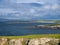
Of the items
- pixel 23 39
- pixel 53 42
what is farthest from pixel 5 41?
pixel 53 42

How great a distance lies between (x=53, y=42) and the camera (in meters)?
18.4

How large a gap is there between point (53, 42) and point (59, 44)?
56 centimetres

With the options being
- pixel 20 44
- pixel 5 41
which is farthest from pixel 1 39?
pixel 20 44

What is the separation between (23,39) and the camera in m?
18.7

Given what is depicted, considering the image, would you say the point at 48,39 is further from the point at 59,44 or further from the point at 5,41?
the point at 5,41

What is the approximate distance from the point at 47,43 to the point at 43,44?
0.37 meters

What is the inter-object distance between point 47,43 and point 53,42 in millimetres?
566

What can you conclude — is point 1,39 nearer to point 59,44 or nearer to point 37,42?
point 37,42

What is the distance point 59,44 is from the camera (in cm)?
1842

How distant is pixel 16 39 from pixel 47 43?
2.88 meters

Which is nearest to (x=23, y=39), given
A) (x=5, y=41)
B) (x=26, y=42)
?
(x=26, y=42)

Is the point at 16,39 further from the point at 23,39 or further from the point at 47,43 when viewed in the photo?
the point at 47,43

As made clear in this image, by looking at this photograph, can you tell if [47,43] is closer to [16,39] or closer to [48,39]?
[48,39]

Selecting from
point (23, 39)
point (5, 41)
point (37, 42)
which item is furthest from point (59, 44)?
point (5, 41)
